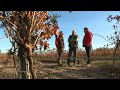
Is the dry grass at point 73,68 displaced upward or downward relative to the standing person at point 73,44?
downward

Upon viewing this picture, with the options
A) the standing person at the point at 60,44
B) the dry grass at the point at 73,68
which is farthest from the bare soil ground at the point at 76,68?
the standing person at the point at 60,44

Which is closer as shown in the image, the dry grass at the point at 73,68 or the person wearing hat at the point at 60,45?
the dry grass at the point at 73,68

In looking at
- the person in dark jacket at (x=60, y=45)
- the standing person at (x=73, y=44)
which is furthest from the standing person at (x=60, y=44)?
the standing person at (x=73, y=44)

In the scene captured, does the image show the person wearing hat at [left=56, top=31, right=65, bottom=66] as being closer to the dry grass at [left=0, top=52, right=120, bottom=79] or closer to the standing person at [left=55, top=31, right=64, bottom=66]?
the standing person at [left=55, top=31, right=64, bottom=66]

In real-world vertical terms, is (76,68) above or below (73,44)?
below

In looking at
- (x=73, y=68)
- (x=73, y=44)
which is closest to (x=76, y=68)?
(x=73, y=68)

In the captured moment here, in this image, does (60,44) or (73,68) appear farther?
(60,44)

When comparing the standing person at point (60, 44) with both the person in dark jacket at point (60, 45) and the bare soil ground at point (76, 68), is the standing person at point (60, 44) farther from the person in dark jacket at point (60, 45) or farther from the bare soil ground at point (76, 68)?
the bare soil ground at point (76, 68)

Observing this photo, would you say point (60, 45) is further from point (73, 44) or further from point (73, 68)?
point (73, 68)

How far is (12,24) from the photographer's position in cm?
468

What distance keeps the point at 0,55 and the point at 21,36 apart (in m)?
3.88

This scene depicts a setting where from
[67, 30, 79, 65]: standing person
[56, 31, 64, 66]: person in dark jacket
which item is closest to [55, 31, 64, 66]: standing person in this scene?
[56, 31, 64, 66]: person in dark jacket
